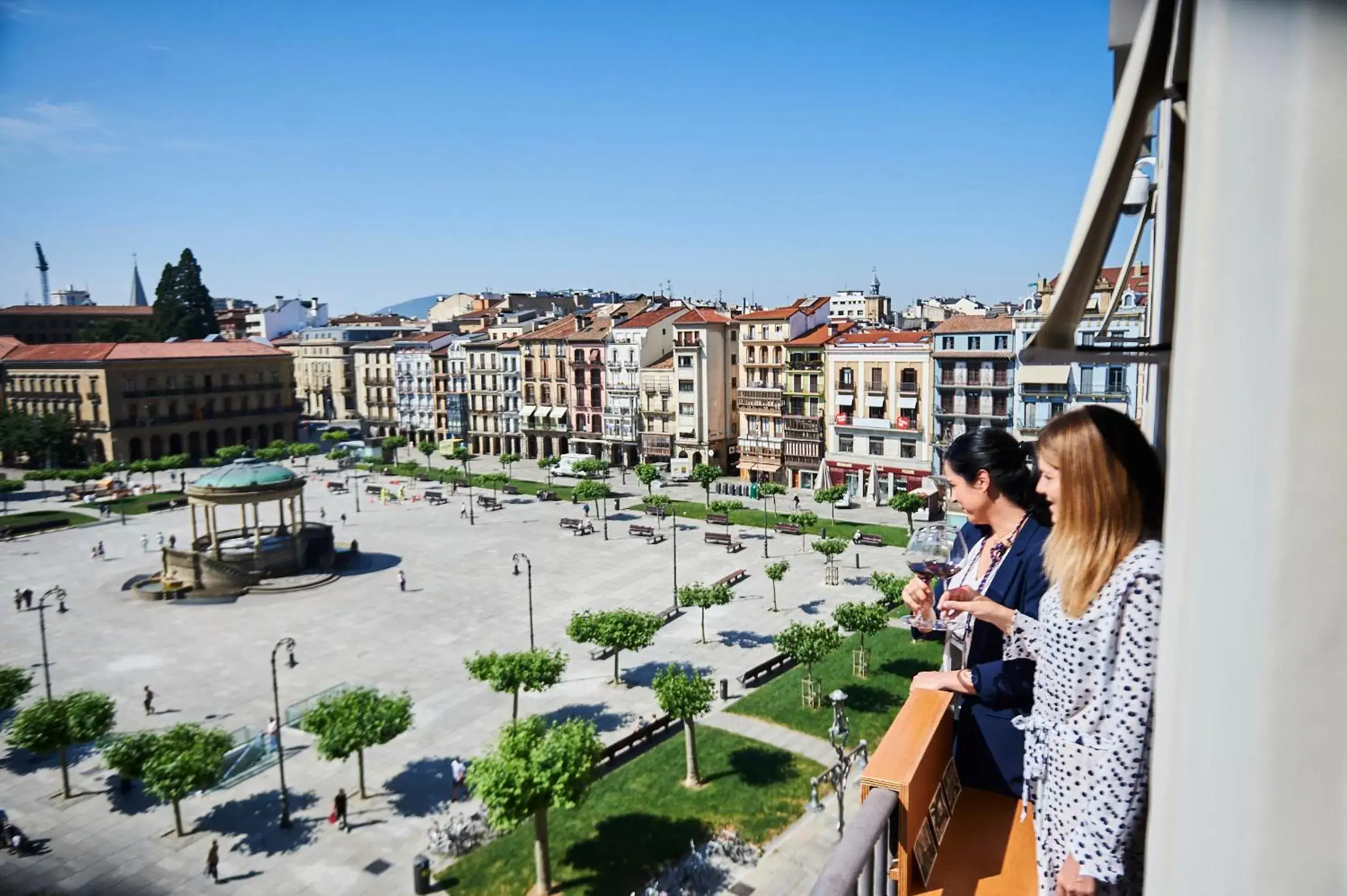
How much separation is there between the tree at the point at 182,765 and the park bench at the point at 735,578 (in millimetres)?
21716

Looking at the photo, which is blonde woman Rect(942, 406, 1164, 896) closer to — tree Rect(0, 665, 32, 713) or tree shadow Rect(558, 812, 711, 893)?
tree shadow Rect(558, 812, 711, 893)

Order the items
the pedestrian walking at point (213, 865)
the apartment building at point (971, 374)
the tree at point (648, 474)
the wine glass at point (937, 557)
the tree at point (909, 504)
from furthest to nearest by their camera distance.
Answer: the tree at point (648, 474) < the apartment building at point (971, 374) < the tree at point (909, 504) < the pedestrian walking at point (213, 865) < the wine glass at point (937, 557)

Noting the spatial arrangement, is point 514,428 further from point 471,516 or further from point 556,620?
point 556,620

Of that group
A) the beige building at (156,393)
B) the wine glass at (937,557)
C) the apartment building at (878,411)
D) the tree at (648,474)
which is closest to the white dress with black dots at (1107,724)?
the wine glass at (937,557)

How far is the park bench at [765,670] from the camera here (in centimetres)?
2792

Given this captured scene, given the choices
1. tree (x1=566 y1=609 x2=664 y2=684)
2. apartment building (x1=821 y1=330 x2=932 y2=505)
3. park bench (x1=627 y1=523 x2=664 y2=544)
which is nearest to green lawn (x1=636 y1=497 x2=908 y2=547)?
apartment building (x1=821 y1=330 x2=932 y2=505)

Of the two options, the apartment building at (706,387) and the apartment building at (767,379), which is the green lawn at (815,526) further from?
the apartment building at (706,387)

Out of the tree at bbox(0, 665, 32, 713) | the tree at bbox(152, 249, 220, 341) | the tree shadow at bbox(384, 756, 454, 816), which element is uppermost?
the tree at bbox(152, 249, 220, 341)

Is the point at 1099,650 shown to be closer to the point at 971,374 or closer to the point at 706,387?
the point at 971,374

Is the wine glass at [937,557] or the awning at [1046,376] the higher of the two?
the wine glass at [937,557]

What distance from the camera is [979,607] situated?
4.32 m

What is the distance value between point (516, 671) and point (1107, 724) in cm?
2251

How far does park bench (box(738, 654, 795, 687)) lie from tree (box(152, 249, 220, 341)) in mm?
95559

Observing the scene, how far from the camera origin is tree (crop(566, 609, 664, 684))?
1081 inches
